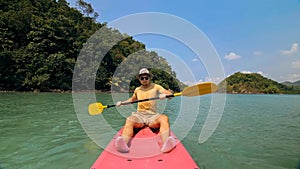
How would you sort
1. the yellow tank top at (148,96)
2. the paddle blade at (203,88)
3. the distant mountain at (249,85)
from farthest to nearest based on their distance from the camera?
the distant mountain at (249,85) < the paddle blade at (203,88) < the yellow tank top at (148,96)

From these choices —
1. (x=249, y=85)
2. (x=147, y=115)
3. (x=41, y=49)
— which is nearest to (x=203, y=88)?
(x=147, y=115)

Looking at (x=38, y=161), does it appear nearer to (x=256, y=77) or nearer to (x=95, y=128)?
(x=95, y=128)

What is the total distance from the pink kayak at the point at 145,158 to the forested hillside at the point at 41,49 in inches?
770

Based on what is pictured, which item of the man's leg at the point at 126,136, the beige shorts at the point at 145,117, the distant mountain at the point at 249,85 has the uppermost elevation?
the distant mountain at the point at 249,85

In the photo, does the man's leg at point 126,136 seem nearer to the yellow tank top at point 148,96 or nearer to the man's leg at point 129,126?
the man's leg at point 129,126

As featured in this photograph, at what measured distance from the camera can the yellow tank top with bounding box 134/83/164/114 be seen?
379cm

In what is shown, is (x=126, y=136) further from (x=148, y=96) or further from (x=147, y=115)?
(x=148, y=96)

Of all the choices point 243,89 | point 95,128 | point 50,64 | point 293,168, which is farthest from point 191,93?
point 243,89

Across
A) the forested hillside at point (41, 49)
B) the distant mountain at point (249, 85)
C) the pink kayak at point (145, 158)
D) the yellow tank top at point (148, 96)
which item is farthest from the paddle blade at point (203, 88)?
the distant mountain at point (249, 85)

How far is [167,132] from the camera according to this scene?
3162 mm

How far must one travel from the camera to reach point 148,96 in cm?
388

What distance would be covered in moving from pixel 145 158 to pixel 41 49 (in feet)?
89.0

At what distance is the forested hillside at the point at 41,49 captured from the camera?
24.1 metres

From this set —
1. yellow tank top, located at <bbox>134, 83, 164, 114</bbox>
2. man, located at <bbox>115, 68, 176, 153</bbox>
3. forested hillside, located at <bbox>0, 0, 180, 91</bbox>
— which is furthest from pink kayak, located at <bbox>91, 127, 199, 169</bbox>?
forested hillside, located at <bbox>0, 0, 180, 91</bbox>
